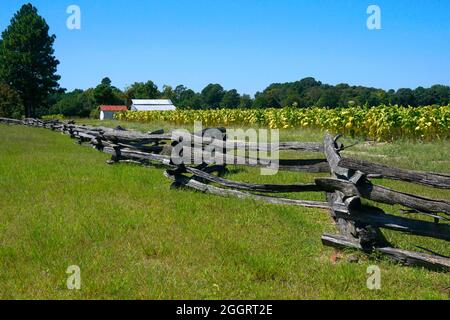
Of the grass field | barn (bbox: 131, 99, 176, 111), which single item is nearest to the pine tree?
barn (bbox: 131, 99, 176, 111)

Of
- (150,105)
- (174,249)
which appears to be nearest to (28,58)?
(150,105)

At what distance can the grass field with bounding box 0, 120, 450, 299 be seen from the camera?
376 centimetres

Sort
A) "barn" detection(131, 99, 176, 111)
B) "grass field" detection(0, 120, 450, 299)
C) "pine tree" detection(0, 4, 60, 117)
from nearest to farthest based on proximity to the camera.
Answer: "grass field" detection(0, 120, 450, 299) → "pine tree" detection(0, 4, 60, 117) → "barn" detection(131, 99, 176, 111)

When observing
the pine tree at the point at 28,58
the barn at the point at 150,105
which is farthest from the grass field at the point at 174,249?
the barn at the point at 150,105

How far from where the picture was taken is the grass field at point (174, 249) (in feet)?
12.3

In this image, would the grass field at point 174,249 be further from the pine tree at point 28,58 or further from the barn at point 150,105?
the barn at point 150,105

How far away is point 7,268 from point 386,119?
15.4m

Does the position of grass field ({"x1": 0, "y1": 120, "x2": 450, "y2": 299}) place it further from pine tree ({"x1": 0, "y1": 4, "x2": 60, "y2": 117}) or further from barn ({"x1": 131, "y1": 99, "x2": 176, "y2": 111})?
barn ({"x1": 131, "y1": 99, "x2": 176, "y2": 111})

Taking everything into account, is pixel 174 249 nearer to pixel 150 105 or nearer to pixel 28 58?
pixel 28 58

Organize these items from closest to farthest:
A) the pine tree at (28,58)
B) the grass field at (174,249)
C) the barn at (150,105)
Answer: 1. the grass field at (174,249)
2. the pine tree at (28,58)
3. the barn at (150,105)

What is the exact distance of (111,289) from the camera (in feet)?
12.2
